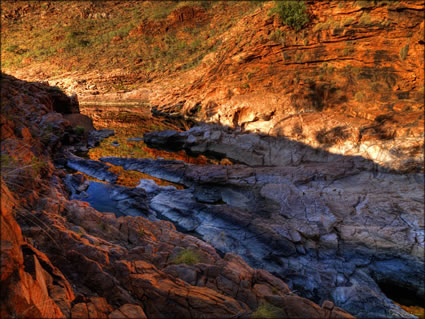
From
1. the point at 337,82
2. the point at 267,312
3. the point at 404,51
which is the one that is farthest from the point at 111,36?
the point at 267,312

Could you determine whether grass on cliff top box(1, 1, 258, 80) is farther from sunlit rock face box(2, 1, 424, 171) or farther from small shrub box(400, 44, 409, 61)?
small shrub box(400, 44, 409, 61)

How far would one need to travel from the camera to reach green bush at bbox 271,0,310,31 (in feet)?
52.5

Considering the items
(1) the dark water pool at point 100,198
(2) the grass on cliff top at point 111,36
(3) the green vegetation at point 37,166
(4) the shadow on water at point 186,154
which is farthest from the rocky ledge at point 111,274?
(2) the grass on cliff top at point 111,36

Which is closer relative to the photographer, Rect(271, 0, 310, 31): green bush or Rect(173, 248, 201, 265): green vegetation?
Rect(173, 248, 201, 265): green vegetation

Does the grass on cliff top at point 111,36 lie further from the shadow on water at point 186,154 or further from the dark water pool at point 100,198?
the dark water pool at point 100,198

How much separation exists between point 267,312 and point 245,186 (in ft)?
21.5

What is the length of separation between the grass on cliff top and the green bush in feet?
51.0

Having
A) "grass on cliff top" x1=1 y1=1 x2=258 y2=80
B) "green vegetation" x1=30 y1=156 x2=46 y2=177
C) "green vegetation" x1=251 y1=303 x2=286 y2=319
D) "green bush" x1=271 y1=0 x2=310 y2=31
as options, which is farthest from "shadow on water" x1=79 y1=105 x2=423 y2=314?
"grass on cliff top" x1=1 y1=1 x2=258 y2=80

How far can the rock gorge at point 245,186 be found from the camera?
351 cm

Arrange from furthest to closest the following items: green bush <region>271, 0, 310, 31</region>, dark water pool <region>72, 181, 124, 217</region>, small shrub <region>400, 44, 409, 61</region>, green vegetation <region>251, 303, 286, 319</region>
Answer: green bush <region>271, 0, 310, 31</region> < small shrub <region>400, 44, 409, 61</region> < dark water pool <region>72, 181, 124, 217</region> < green vegetation <region>251, 303, 286, 319</region>

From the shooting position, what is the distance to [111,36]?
128 feet

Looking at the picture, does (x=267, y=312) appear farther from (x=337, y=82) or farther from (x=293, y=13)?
(x=293, y=13)

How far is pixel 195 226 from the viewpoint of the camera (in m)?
7.88

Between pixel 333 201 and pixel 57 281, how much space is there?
790 centimetres
